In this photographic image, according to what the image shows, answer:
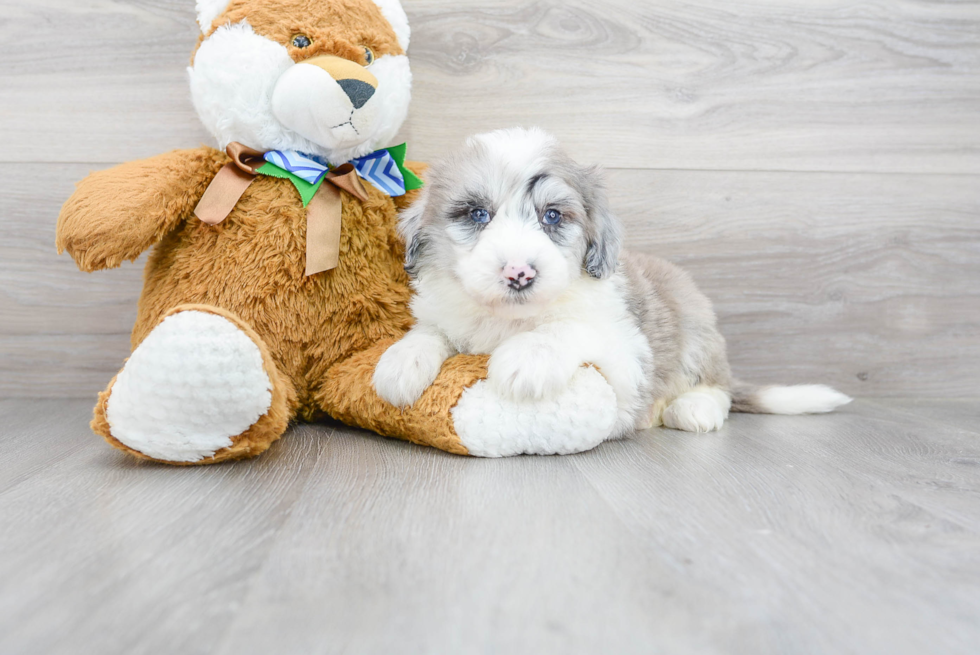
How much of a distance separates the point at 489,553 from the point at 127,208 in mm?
1185

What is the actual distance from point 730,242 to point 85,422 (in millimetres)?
2012

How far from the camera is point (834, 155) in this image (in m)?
2.35

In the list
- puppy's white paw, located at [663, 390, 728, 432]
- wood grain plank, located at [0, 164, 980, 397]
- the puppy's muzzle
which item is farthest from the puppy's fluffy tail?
the puppy's muzzle

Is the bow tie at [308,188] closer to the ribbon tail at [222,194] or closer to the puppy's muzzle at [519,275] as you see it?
the ribbon tail at [222,194]

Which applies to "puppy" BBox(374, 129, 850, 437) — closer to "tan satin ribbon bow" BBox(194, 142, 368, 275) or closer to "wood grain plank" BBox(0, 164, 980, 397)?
"tan satin ribbon bow" BBox(194, 142, 368, 275)

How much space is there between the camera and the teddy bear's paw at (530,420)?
1.47 meters

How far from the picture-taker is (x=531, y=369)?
1431mm

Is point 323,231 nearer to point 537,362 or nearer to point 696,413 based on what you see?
point 537,362

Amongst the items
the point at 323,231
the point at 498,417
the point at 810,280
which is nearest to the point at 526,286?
the point at 498,417

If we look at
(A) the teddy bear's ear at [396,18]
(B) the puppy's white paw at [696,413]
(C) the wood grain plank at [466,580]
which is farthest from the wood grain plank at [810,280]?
(C) the wood grain plank at [466,580]

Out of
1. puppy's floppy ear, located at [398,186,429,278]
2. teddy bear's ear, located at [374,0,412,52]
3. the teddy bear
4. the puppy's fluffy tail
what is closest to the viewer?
the teddy bear

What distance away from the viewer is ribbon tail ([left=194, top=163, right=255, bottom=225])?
1.69 metres

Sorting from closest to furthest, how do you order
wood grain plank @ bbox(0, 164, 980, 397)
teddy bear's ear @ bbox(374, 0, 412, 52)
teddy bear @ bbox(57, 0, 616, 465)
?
teddy bear @ bbox(57, 0, 616, 465), teddy bear's ear @ bbox(374, 0, 412, 52), wood grain plank @ bbox(0, 164, 980, 397)

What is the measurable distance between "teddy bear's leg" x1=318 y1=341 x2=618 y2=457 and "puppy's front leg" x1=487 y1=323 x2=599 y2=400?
3 centimetres
